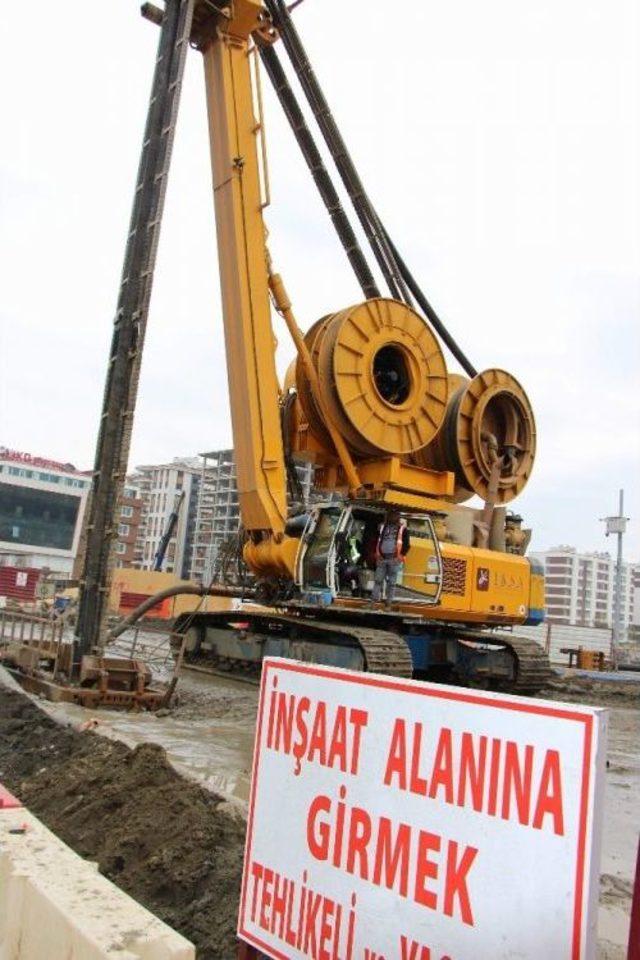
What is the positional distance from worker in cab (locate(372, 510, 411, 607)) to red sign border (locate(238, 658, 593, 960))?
6.83 meters

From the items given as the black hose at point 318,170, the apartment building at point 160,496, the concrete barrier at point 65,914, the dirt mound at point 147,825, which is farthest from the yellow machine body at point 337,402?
the apartment building at point 160,496

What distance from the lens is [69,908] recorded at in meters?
2.70

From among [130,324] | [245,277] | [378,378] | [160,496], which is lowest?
[378,378]

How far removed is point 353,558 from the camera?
9.98 meters

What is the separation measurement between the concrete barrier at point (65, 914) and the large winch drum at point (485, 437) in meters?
8.56

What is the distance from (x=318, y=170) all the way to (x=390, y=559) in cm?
655

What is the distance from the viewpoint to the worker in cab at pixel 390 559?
372 inches

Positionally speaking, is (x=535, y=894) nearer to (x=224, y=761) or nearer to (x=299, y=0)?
(x=224, y=761)

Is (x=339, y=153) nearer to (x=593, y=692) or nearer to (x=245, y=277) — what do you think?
(x=245, y=277)

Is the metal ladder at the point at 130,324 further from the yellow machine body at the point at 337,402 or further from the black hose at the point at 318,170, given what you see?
the black hose at the point at 318,170

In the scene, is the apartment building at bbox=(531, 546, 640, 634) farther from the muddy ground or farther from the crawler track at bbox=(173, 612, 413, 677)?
the muddy ground

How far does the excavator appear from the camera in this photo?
9.93 m

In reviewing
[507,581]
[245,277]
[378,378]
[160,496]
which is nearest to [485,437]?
[378,378]

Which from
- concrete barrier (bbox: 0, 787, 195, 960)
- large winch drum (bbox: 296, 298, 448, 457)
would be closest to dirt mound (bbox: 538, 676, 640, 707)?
large winch drum (bbox: 296, 298, 448, 457)
